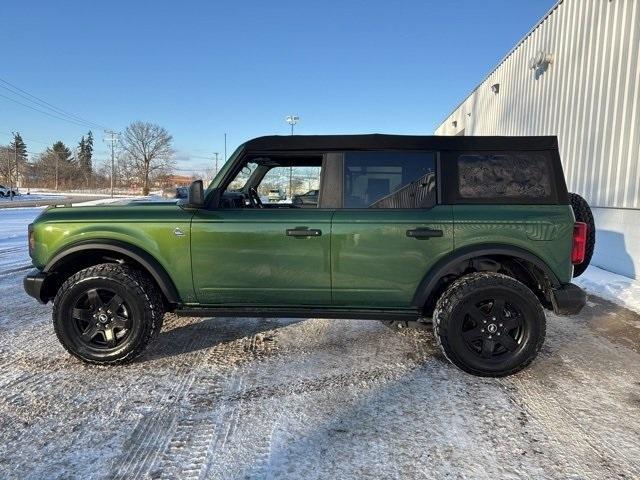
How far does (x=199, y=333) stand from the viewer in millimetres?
4273

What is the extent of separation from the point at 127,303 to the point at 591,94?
28.9ft

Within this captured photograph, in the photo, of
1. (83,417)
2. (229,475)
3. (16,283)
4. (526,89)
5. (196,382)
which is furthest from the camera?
(526,89)

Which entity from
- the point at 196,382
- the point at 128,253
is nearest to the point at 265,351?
the point at 196,382

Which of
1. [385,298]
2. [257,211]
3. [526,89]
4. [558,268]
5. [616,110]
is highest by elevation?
[526,89]

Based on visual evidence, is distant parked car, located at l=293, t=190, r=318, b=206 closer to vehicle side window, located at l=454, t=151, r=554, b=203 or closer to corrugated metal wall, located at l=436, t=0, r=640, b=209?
vehicle side window, located at l=454, t=151, r=554, b=203

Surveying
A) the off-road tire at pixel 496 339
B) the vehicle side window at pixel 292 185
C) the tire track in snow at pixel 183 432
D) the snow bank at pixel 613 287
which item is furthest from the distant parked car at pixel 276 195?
the snow bank at pixel 613 287

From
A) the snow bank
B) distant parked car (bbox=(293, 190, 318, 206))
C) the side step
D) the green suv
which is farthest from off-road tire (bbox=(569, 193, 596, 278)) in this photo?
distant parked car (bbox=(293, 190, 318, 206))

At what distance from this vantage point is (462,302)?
3.24 m

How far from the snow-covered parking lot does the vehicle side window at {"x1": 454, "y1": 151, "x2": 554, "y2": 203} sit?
4.71 feet

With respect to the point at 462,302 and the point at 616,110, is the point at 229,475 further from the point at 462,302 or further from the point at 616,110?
the point at 616,110

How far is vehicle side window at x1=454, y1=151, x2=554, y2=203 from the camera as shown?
336 centimetres

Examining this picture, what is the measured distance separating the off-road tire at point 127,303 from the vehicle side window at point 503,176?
8.83 ft

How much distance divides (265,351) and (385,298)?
3.95ft

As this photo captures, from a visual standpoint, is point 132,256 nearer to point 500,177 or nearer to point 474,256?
point 474,256
